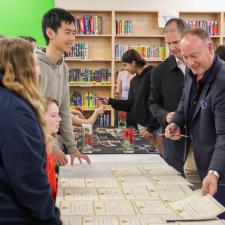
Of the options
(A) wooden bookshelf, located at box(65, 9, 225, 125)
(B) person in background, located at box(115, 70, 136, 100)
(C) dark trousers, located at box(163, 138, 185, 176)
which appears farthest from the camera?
(A) wooden bookshelf, located at box(65, 9, 225, 125)

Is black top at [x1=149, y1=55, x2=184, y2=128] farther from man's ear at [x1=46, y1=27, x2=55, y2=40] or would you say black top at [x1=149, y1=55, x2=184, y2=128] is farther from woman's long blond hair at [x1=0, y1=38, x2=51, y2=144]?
woman's long blond hair at [x1=0, y1=38, x2=51, y2=144]

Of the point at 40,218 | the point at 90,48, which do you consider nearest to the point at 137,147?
the point at 40,218

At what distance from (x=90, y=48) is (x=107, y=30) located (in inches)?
17.2

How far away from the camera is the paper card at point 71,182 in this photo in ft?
7.16

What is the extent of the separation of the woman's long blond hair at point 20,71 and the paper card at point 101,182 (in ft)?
2.78

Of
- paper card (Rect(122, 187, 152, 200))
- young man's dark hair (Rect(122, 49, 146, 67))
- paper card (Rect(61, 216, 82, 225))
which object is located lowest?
paper card (Rect(122, 187, 152, 200))

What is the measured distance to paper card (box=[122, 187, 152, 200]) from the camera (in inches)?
77.4

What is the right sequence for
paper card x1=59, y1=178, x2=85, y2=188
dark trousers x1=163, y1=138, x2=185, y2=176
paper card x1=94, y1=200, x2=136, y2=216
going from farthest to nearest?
dark trousers x1=163, y1=138, x2=185, y2=176 < paper card x1=59, y1=178, x2=85, y2=188 < paper card x1=94, y1=200, x2=136, y2=216

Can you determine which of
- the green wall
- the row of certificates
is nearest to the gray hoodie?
the row of certificates

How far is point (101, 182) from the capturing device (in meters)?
2.25

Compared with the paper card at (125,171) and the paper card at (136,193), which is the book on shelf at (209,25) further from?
the paper card at (136,193)

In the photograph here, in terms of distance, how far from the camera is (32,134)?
1298 mm

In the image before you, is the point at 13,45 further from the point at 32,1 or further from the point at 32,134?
the point at 32,1

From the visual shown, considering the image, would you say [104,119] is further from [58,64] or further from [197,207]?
[197,207]
